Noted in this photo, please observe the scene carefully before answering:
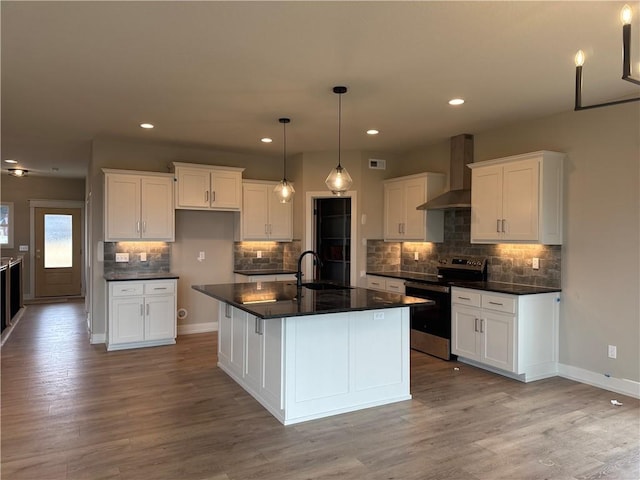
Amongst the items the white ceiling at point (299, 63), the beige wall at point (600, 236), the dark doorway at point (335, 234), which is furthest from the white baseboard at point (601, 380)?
the dark doorway at point (335, 234)

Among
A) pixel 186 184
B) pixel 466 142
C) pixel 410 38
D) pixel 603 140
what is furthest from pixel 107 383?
pixel 603 140

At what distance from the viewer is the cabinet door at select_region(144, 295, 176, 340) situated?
5.75 meters

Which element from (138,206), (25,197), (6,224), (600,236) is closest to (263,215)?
(138,206)

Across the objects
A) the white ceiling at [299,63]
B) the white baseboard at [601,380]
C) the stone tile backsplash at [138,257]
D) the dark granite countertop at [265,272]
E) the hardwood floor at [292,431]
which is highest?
the white ceiling at [299,63]

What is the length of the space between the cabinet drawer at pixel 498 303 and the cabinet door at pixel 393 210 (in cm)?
189

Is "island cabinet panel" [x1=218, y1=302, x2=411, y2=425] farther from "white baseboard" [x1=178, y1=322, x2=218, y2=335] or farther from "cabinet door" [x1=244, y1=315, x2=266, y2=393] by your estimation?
"white baseboard" [x1=178, y1=322, x2=218, y2=335]

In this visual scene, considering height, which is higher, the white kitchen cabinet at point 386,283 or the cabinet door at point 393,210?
the cabinet door at point 393,210

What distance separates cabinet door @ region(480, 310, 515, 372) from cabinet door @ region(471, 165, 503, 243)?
0.88 m

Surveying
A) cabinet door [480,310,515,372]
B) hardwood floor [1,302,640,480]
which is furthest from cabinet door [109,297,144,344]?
cabinet door [480,310,515,372]

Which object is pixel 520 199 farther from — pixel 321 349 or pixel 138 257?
pixel 138 257

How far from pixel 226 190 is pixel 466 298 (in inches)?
138

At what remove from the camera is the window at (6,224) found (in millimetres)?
9523

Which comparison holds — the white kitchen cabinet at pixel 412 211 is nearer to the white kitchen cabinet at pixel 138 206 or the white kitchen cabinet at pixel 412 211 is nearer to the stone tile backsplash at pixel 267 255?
the stone tile backsplash at pixel 267 255

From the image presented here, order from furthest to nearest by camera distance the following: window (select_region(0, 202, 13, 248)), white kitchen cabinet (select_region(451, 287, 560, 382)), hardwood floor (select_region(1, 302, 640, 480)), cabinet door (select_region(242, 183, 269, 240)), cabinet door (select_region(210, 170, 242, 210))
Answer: window (select_region(0, 202, 13, 248)), cabinet door (select_region(242, 183, 269, 240)), cabinet door (select_region(210, 170, 242, 210)), white kitchen cabinet (select_region(451, 287, 560, 382)), hardwood floor (select_region(1, 302, 640, 480))
